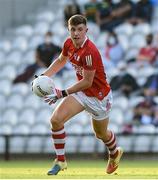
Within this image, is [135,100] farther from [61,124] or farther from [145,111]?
[61,124]

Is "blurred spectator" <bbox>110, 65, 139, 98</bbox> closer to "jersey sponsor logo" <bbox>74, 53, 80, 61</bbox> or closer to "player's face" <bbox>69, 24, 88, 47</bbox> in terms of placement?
"jersey sponsor logo" <bbox>74, 53, 80, 61</bbox>

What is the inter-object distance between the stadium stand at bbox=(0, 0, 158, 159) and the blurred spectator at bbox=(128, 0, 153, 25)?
0.14 meters

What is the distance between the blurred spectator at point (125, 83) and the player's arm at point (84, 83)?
8219 mm

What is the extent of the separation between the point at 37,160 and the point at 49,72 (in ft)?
24.7

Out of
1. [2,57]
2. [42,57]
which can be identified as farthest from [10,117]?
[2,57]

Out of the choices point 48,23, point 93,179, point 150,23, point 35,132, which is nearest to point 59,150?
point 93,179

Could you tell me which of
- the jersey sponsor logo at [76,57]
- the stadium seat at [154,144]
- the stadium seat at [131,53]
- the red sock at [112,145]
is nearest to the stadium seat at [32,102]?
the stadium seat at [131,53]

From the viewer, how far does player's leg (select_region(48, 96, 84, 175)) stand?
38.2 feet

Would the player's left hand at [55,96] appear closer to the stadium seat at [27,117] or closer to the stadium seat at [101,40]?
the stadium seat at [27,117]

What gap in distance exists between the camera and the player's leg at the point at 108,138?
12281 mm

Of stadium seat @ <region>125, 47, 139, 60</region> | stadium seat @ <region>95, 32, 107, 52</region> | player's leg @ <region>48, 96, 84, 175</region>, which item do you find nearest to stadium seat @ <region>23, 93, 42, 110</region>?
stadium seat @ <region>95, 32, 107, 52</region>

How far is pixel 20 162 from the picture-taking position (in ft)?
61.9

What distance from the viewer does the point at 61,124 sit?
1163 cm

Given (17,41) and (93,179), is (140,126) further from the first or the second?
(93,179)
